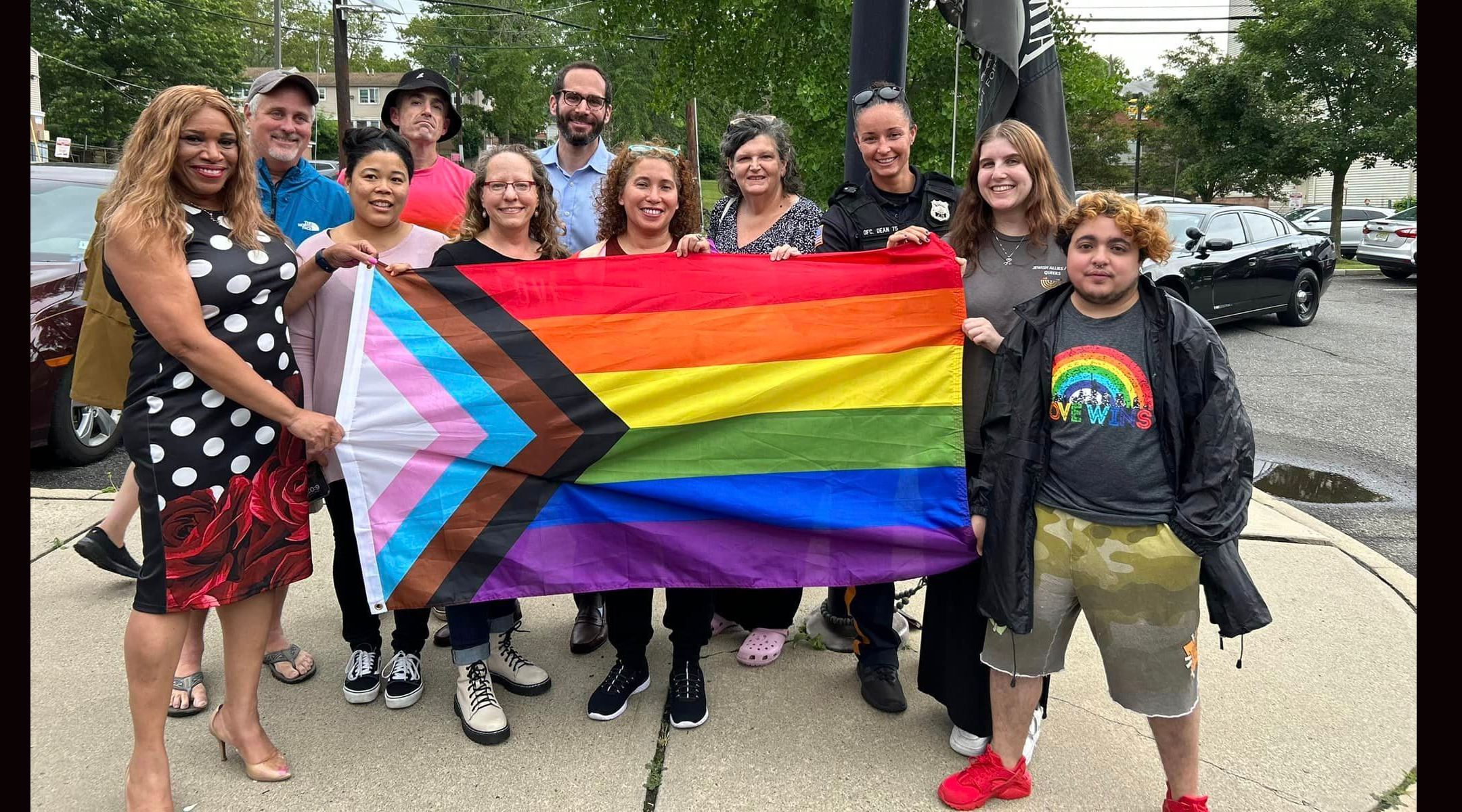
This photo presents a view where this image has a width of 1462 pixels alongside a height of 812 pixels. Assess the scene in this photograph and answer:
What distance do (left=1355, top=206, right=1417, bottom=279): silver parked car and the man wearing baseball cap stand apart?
65.0 ft

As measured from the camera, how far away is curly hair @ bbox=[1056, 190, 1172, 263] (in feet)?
8.11

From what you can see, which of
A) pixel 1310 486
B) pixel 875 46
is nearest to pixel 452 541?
pixel 875 46

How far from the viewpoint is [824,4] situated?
8.68m

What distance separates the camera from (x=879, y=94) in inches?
131

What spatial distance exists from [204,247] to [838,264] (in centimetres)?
190

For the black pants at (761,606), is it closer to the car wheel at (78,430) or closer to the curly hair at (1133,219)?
the curly hair at (1133,219)

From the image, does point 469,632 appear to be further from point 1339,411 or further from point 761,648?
point 1339,411

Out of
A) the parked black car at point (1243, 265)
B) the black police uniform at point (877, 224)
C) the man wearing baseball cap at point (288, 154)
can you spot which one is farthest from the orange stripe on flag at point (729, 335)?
the parked black car at point (1243, 265)

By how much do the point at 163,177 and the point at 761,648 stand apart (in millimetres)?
2510

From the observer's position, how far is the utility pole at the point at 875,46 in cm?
384

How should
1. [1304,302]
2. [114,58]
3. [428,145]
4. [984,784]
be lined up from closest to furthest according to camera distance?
[984,784] < [428,145] < [1304,302] < [114,58]

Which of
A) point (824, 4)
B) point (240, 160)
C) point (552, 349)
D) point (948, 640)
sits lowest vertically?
point (948, 640)

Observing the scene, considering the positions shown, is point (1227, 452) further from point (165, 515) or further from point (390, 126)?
point (390, 126)

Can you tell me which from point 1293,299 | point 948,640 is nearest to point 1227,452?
point 948,640
